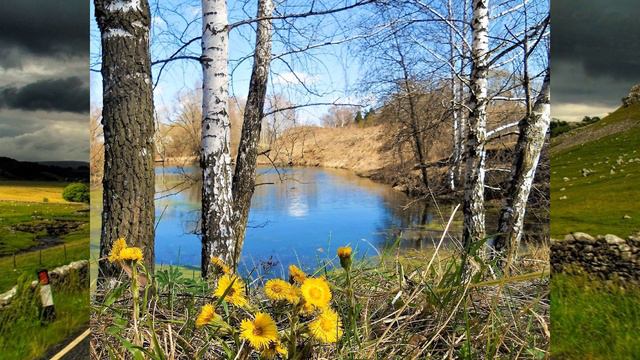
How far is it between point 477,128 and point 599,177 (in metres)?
2.35

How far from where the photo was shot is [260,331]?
1.01 m

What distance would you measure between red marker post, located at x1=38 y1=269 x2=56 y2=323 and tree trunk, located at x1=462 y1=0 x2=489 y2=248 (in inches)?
134

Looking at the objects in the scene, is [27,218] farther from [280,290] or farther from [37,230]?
[280,290]

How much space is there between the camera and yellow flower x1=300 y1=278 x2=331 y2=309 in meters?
1.01

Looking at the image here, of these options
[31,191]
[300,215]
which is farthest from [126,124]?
[300,215]

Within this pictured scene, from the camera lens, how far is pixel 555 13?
163 cm

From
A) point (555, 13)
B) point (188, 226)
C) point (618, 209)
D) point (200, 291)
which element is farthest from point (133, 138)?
point (188, 226)

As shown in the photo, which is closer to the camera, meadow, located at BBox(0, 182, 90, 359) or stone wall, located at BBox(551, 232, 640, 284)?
meadow, located at BBox(0, 182, 90, 359)

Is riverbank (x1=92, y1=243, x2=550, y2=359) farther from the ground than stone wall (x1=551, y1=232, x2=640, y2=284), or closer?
closer

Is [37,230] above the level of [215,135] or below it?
below

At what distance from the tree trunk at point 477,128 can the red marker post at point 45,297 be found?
3401mm

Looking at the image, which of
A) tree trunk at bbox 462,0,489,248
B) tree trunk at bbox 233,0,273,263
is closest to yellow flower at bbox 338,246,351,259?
tree trunk at bbox 462,0,489,248

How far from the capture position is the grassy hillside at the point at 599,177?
71.7 inches

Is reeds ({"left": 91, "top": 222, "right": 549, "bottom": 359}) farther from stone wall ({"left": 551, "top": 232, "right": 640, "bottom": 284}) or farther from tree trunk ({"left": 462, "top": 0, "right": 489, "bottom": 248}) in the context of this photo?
tree trunk ({"left": 462, "top": 0, "right": 489, "bottom": 248})
